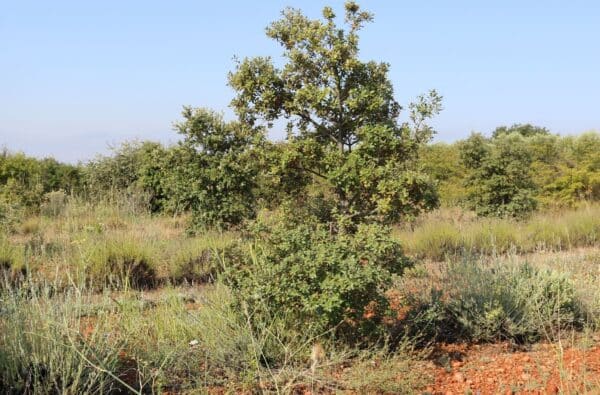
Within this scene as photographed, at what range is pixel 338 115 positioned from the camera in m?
5.08

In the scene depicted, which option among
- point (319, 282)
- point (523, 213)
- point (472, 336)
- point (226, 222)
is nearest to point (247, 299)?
point (319, 282)

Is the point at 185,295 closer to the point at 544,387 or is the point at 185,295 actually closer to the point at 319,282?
the point at 319,282

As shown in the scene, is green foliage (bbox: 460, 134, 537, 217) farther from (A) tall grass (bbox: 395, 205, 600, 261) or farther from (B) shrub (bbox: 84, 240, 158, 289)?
(B) shrub (bbox: 84, 240, 158, 289)

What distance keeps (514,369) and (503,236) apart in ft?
19.9

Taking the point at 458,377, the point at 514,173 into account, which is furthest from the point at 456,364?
the point at 514,173

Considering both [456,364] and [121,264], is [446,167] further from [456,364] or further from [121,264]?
[456,364]

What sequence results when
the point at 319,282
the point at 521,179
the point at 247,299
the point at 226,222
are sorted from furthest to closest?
the point at 521,179, the point at 226,222, the point at 247,299, the point at 319,282

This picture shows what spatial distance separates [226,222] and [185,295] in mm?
5296

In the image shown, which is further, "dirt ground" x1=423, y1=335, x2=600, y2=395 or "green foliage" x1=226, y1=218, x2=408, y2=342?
"green foliage" x1=226, y1=218, x2=408, y2=342

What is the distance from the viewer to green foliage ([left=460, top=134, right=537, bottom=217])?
13039 millimetres

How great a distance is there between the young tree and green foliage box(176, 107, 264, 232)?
5.13 meters

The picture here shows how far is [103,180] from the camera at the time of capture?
642 inches

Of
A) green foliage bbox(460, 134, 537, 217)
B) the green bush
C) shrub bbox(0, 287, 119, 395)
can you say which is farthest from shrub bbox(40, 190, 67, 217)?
green foliage bbox(460, 134, 537, 217)

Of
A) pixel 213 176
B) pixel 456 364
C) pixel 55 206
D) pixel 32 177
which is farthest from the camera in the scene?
pixel 32 177
